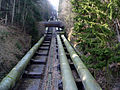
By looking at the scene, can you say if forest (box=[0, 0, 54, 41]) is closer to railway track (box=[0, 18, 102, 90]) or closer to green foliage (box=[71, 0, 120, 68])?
railway track (box=[0, 18, 102, 90])

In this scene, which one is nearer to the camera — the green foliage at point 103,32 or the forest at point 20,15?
the green foliage at point 103,32

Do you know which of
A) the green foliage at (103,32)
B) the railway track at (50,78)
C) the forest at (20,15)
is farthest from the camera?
the forest at (20,15)

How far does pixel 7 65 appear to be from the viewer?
22.1 ft

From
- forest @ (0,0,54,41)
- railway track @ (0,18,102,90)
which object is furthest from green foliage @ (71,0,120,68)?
forest @ (0,0,54,41)

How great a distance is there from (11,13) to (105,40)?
1147cm

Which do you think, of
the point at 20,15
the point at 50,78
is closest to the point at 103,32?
the point at 50,78

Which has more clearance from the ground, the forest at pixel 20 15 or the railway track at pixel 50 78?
the forest at pixel 20 15

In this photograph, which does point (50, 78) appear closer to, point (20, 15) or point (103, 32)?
point (103, 32)

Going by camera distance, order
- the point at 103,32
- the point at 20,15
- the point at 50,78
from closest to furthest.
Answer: the point at 103,32
the point at 50,78
the point at 20,15

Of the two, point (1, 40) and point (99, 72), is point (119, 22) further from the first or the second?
point (1, 40)

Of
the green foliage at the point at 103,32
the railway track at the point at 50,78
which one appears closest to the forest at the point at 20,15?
the railway track at the point at 50,78

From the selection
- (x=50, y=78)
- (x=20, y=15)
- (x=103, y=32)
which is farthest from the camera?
(x=20, y=15)

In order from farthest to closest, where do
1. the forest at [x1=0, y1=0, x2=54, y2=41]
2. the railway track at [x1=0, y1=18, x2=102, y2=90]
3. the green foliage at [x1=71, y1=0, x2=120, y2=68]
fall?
the forest at [x1=0, y1=0, x2=54, y2=41] < the green foliage at [x1=71, y1=0, x2=120, y2=68] < the railway track at [x1=0, y1=18, x2=102, y2=90]

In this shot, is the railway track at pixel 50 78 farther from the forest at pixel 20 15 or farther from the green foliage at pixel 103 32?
the forest at pixel 20 15
